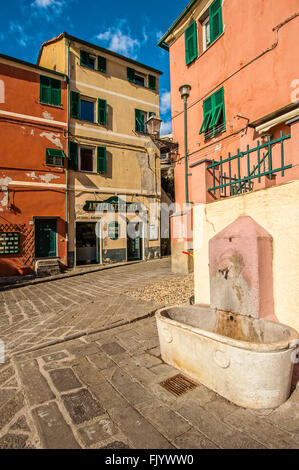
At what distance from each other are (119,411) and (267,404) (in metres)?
1.35

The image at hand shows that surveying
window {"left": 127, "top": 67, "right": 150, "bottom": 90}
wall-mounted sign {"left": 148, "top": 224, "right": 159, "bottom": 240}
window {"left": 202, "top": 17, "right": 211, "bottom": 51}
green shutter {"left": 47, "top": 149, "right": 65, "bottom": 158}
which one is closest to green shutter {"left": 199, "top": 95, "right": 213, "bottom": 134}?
window {"left": 202, "top": 17, "right": 211, "bottom": 51}

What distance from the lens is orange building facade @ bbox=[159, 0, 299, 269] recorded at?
567 cm

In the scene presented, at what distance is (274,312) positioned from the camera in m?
3.02

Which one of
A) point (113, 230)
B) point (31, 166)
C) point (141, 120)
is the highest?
point (141, 120)

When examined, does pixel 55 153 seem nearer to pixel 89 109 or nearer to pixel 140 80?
pixel 89 109

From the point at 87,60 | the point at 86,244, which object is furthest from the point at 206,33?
the point at 86,244

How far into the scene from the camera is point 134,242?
559 inches

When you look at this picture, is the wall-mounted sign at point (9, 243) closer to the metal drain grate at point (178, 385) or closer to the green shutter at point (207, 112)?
the green shutter at point (207, 112)

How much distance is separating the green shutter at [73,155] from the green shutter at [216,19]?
7586 mm

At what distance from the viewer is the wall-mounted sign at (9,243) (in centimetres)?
1056

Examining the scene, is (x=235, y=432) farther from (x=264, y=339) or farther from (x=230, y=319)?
(x=230, y=319)

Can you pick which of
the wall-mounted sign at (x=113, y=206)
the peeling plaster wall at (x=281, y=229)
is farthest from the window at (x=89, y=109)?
the peeling plaster wall at (x=281, y=229)

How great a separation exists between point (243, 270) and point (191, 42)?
10.1 metres
